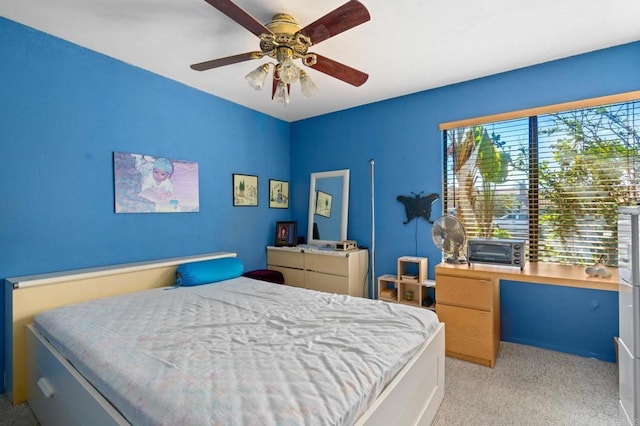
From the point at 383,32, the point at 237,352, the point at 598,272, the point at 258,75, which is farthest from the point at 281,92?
the point at 598,272

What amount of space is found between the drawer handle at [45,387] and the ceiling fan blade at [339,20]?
2.40m

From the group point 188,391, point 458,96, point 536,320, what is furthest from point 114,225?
point 536,320

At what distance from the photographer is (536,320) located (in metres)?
2.71

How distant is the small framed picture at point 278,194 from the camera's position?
13.1ft

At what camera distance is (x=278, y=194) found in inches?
162

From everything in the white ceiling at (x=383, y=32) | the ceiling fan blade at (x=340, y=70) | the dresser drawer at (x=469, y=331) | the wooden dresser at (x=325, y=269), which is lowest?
the dresser drawer at (x=469, y=331)

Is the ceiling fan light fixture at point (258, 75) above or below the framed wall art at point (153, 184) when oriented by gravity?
above

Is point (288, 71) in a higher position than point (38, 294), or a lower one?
higher

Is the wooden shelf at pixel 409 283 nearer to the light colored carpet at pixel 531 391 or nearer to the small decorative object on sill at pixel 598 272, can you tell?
the light colored carpet at pixel 531 391

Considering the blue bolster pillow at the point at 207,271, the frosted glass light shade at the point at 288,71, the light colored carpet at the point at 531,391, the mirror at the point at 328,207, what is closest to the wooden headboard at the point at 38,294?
the blue bolster pillow at the point at 207,271

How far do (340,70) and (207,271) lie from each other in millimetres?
2018

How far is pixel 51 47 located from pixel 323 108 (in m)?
2.55

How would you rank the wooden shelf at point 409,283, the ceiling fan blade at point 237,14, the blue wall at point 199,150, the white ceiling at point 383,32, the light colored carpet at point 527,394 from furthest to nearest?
the wooden shelf at point 409,283 → the blue wall at point 199,150 → the white ceiling at point 383,32 → the light colored carpet at point 527,394 → the ceiling fan blade at point 237,14

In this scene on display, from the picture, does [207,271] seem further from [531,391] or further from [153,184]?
[531,391]
